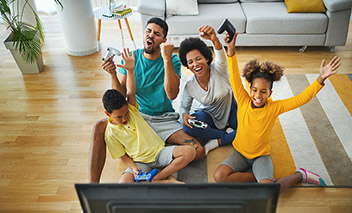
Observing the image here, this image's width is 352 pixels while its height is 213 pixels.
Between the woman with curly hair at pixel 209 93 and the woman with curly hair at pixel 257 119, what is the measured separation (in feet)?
0.84

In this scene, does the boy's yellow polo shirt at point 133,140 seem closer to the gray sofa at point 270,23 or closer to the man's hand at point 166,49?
the man's hand at point 166,49

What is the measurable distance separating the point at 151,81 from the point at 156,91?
0.27 feet

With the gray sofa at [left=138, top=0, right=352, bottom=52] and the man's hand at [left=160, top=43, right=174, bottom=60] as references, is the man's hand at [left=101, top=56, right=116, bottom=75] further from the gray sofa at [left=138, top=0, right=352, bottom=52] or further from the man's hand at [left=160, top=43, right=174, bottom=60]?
the gray sofa at [left=138, top=0, right=352, bottom=52]

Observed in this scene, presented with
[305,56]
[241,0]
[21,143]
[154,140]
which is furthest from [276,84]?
[21,143]

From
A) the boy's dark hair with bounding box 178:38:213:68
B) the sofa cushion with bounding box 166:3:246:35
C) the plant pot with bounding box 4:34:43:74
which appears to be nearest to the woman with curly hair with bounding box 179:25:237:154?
the boy's dark hair with bounding box 178:38:213:68

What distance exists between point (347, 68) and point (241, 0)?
134 cm

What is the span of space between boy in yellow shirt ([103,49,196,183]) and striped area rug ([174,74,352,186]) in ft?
0.53

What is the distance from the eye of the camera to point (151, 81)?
228 cm

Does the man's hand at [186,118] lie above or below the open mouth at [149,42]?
below

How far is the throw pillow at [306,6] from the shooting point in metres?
3.42

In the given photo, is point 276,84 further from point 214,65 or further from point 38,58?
point 38,58

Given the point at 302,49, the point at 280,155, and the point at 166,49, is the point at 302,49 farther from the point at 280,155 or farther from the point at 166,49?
the point at 166,49

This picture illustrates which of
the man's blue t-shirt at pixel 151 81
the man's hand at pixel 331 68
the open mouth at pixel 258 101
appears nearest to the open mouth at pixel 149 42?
the man's blue t-shirt at pixel 151 81

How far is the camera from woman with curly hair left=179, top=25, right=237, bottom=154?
85.8 inches
